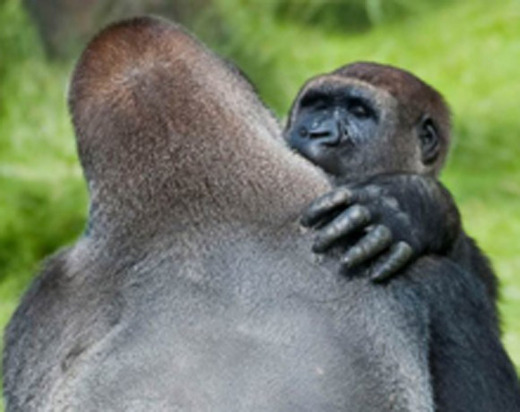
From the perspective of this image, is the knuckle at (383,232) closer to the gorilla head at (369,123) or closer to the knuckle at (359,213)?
the knuckle at (359,213)

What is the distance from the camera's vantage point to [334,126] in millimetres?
4391

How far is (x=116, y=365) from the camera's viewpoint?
10.7ft

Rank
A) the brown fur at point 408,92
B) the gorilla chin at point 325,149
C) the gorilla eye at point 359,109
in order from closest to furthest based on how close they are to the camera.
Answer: the gorilla chin at point 325,149, the gorilla eye at point 359,109, the brown fur at point 408,92

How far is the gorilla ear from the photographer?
4750 mm

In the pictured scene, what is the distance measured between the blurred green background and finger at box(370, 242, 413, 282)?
91.6 inches

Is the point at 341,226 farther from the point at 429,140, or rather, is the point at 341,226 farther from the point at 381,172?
the point at 429,140

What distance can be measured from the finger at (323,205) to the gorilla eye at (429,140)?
139cm

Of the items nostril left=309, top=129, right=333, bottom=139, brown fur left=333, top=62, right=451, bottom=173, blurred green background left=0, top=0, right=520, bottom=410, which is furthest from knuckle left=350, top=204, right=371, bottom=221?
blurred green background left=0, top=0, right=520, bottom=410

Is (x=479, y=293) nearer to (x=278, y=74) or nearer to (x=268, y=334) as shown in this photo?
(x=268, y=334)

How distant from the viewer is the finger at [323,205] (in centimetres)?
334

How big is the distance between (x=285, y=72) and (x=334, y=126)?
3540 millimetres

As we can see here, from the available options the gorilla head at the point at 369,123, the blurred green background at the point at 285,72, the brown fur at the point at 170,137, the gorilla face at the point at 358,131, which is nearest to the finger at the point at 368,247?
the brown fur at the point at 170,137

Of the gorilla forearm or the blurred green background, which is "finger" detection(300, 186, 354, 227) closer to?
the gorilla forearm

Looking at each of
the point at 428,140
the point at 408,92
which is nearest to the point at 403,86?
the point at 408,92
